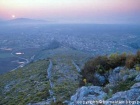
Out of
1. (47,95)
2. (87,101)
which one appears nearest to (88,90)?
(87,101)

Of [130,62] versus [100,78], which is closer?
[130,62]

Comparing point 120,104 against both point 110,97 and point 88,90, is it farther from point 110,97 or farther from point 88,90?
point 88,90

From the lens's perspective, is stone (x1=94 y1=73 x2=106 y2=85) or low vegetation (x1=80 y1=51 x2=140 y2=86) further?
low vegetation (x1=80 y1=51 x2=140 y2=86)

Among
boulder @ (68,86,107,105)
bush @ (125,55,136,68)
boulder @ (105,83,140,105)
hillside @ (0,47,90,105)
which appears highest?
bush @ (125,55,136,68)

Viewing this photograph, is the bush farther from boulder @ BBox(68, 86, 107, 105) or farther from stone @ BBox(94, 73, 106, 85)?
boulder @ BBox(68, 86, 107, 105)

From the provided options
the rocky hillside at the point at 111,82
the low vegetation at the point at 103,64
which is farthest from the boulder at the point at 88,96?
the low vegetation at the point at 103,64

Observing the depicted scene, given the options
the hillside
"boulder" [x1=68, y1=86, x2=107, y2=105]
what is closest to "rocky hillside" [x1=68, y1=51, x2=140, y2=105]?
"boulder" [x1=68, y1=86, x2=107, y2=105]

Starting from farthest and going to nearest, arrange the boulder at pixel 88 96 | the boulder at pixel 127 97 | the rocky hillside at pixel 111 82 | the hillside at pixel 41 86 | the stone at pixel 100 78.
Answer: the hillside at pixel 41 86 < the stone at pixel 100 78 < the boulder at pixel 88 96 < the rocky hillside at pixel 111 82 < the boulder at pixel 127 97

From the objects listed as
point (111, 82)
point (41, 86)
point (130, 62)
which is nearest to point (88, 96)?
point (111, 82)

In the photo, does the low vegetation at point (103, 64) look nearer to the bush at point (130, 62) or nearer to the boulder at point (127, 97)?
the bush at point (130, 62)

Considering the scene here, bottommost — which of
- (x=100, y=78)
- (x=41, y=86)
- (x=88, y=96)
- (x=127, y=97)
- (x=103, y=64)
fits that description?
(x=41, y=86)

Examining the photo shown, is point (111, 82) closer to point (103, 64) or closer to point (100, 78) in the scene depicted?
point (100, 78)
